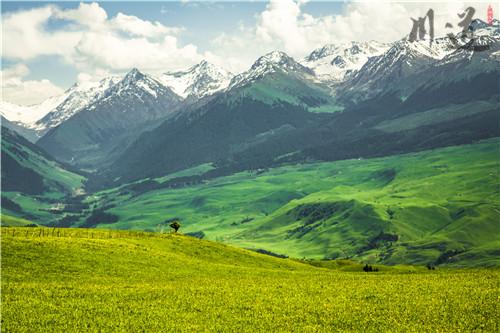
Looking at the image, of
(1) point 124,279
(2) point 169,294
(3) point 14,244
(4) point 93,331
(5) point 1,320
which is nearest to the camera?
(4) point 93,331

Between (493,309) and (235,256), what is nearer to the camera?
(493,309)

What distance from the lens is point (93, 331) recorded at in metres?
45.5

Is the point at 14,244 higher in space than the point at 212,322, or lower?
higher

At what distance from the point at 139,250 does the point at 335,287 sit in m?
47.9

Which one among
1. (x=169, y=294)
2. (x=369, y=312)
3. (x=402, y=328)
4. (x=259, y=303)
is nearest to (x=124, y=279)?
(x=169, y=294)

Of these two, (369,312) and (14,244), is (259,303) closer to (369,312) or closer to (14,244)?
(369,312)

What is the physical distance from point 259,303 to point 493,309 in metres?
23.5

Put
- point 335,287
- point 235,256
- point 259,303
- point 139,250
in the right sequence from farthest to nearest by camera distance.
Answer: point 235,256 < point 139,250 < point 335,287 < point 259,303

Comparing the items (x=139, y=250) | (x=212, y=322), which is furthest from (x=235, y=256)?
(x=212, y=322)

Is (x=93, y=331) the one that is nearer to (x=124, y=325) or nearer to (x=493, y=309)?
(x=124, y=325)

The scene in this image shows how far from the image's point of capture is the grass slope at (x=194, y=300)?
1877 inches

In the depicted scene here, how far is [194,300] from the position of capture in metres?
59.1

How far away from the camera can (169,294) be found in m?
62.8

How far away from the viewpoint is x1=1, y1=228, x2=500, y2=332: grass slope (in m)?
47.7
